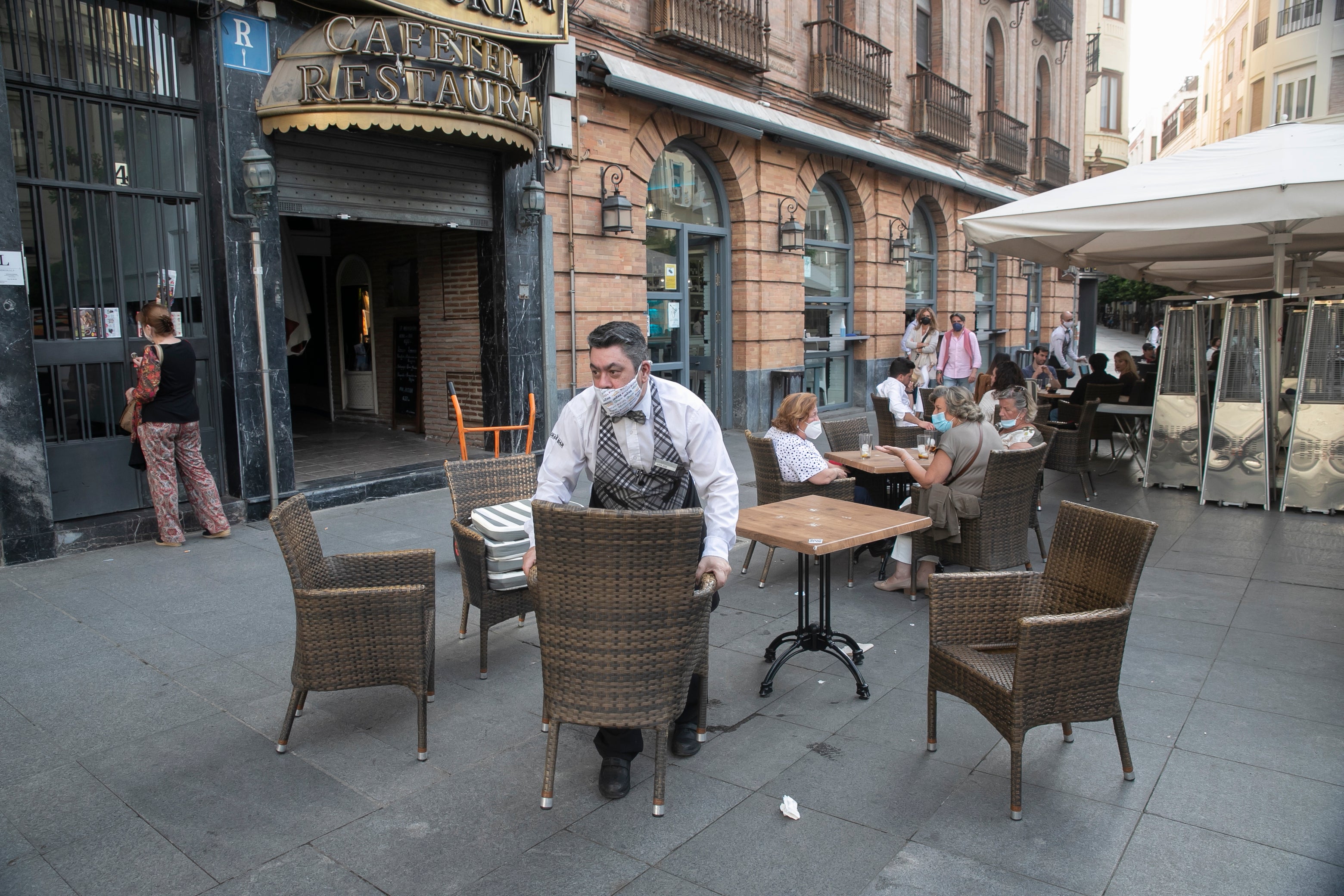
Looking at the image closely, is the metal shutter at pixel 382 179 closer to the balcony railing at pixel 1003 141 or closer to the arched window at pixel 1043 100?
the balcony railing at pixel 1003 141

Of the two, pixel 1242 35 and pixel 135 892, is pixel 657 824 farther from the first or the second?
pixel 1242 35

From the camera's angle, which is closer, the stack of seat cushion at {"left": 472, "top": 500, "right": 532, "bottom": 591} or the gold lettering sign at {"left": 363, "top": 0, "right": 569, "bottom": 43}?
the stack of seat cushion at {"left": 472, "top": 500, "right": 532, "bottom": 591}

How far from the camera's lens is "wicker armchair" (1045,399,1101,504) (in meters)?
8.20

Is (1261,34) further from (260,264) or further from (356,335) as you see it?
(260,264)

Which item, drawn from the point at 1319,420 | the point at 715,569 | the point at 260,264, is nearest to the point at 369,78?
the point at 260,264

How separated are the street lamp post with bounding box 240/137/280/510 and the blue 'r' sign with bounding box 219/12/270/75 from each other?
61 cm

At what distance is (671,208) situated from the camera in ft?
39.4

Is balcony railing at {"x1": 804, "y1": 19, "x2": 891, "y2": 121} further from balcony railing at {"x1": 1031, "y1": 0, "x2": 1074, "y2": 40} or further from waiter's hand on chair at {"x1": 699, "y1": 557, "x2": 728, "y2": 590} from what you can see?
waiter's hand on chair at {"x1": 699, "y1": 557, "x2": 728, "y2": 590}

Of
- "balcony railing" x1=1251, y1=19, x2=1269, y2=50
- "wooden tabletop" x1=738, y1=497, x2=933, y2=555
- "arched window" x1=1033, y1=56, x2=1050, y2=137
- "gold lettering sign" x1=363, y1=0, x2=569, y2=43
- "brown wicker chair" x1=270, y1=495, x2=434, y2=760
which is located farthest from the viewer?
"balcony railing" x1=1251, y1=19, x2=1269, y2=50

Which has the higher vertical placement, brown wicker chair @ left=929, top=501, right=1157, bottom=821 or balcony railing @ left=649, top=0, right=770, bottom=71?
balcony railing @ left=649, top=0, right=770, bottom=71

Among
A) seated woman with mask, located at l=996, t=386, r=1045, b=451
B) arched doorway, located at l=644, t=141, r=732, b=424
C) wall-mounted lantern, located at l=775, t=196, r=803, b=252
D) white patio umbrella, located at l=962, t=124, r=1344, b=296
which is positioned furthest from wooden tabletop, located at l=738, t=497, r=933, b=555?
wall-mounted lantern, located at l=775, t=196, r=803, b=252

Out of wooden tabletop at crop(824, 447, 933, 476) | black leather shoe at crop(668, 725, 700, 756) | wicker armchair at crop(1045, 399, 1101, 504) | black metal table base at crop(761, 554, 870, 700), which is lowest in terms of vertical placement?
black leather shoe at crop(668, 725, 700, 756)

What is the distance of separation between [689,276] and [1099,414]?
221 inches

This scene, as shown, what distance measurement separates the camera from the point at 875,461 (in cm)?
618
